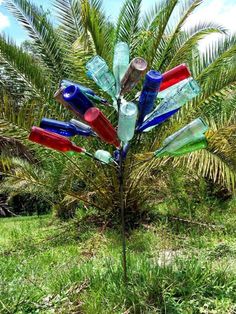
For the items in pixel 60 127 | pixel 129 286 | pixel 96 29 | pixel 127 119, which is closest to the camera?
pixel 127 119

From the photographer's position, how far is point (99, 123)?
2932mm

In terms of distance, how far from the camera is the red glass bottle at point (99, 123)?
114 inches

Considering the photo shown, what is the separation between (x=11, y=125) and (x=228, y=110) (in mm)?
4248

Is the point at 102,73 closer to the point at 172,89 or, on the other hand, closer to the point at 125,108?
the point at 125,108

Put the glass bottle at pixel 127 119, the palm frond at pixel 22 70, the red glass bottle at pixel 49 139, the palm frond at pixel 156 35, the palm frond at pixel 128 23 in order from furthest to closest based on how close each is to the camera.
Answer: the palm frond at pixel 128 23, the palm frond at pixel 22 70, the palm frond at pixel 156 35, the red glass bottle at pixel 49 139, the glass bottle at pixel 127 119

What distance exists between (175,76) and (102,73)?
1.78ft

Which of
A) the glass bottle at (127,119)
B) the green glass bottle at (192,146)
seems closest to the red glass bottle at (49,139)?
the glass bottle at (127,119)

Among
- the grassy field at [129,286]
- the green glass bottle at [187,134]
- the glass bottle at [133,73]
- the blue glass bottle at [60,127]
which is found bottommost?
the grassy field at [129,286]

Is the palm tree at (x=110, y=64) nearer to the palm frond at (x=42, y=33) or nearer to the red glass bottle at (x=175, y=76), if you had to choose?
the palm frond at (x=42, y=33)

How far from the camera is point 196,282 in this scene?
313cm

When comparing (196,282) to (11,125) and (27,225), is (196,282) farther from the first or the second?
(27,225)

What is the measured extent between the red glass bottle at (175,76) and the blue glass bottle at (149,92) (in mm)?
241

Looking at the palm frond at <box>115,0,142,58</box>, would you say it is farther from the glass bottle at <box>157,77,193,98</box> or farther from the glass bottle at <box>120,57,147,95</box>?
the glass bottle at <box>120,57,147,95</box>

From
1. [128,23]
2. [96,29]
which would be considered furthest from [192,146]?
[128,23]
